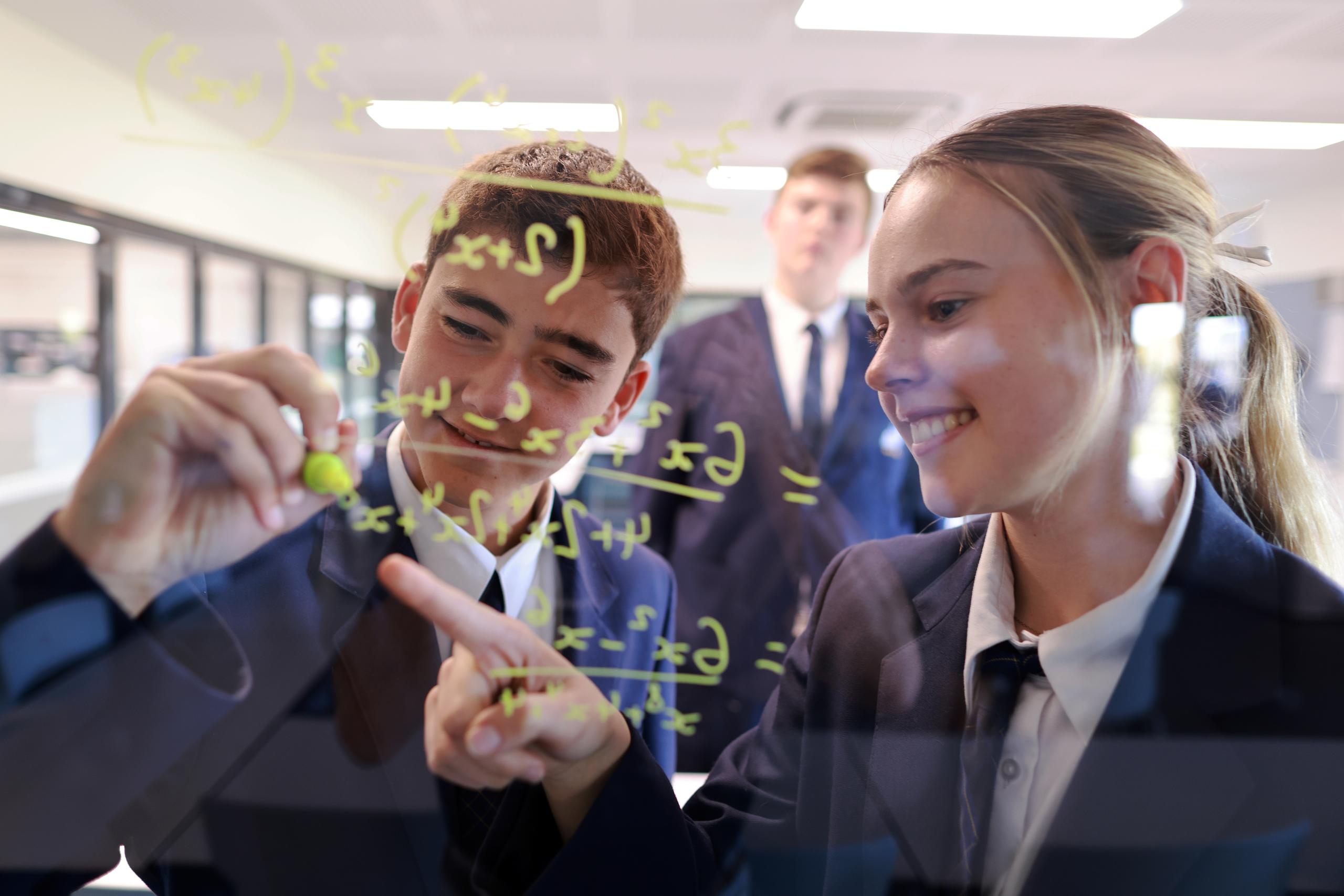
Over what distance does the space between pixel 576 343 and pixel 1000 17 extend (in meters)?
0.45

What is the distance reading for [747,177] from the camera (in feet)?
2.11

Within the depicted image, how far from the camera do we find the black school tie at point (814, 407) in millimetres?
716

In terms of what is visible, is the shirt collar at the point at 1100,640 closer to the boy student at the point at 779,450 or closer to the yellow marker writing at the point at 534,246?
the boy student at the point at 779,450

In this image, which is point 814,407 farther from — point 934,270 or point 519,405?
point 519,405

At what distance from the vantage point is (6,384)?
0.67 metres

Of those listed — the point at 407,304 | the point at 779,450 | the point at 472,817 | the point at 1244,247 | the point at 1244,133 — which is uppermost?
the point at 1244,133

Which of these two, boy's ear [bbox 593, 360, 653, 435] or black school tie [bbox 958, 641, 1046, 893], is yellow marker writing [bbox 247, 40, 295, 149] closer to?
boy's ear [bbox 593, 360, 653, 435]

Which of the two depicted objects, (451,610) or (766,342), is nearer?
(451,610)

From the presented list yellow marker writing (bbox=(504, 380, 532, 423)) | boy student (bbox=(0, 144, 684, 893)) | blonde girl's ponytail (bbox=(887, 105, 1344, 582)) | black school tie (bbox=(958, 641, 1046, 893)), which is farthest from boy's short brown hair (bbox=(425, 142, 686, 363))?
black school tie (bbox=(958, 641, 1046, 893))

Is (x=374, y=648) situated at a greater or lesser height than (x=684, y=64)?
lesser

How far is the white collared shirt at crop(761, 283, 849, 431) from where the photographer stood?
702 millimetres

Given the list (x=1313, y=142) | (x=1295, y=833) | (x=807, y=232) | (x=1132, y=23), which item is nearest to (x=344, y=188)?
(x=807, y=232)

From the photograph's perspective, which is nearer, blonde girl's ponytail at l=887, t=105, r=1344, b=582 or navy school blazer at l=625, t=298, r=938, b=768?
blonde girl's ponytail at l=887, t=105, r=1344, b=582

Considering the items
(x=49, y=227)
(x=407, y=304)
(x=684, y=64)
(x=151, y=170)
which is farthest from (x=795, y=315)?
(x=49, y=227)
